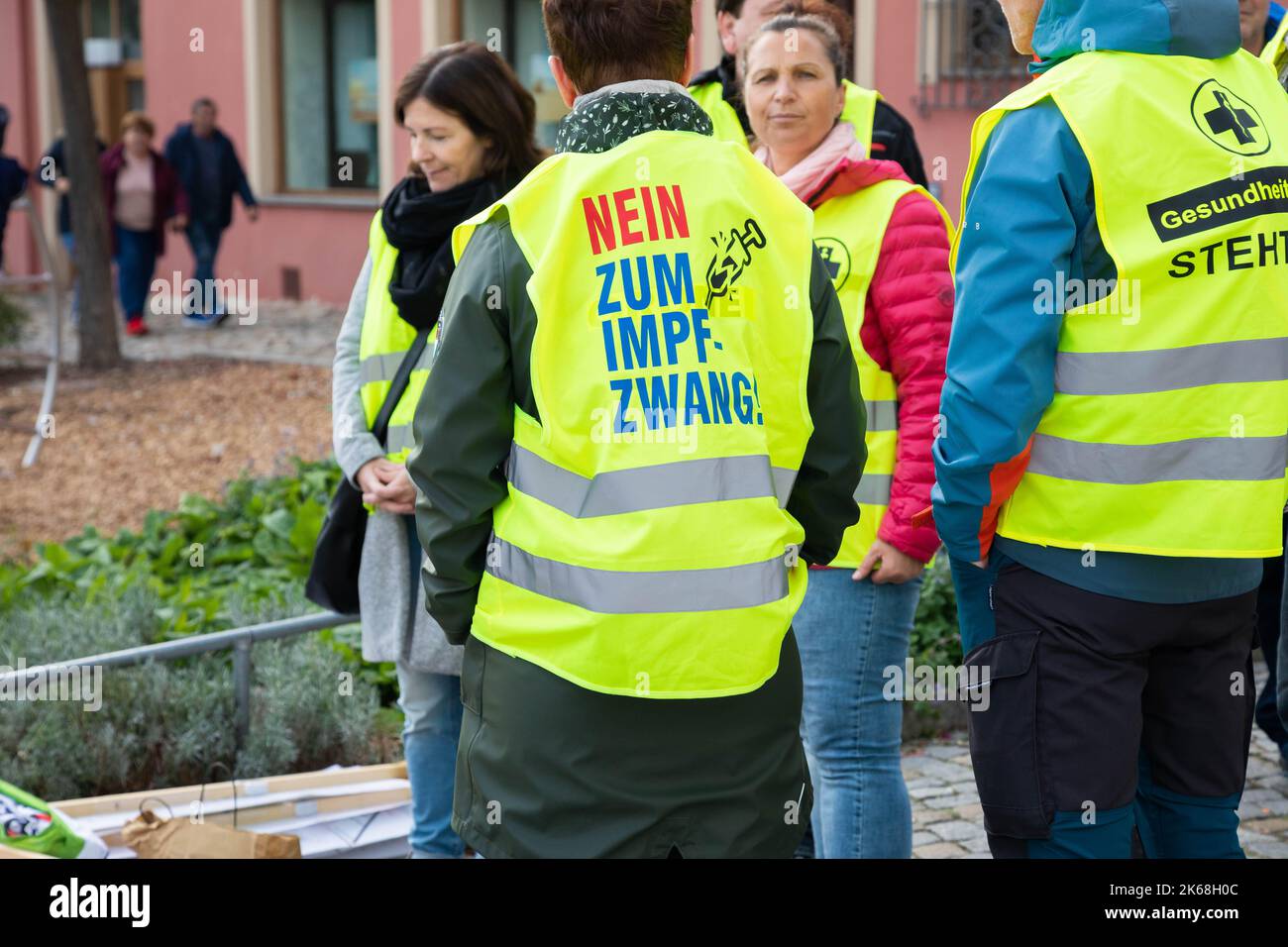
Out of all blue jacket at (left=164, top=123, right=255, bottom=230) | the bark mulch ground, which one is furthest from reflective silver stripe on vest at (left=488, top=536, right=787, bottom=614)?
blue jacket at (left=164, top=123, right=255, bottom=230)

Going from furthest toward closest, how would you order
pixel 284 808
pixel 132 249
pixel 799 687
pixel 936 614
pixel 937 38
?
pixel 132 249
pixel 937 38
pixel 936 614
pixel 284 808
pixel 799 687

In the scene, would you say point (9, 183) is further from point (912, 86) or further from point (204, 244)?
point (912, 86)

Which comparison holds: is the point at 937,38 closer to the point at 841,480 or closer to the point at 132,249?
the point at 132,249

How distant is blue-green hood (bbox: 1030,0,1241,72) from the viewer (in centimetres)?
264

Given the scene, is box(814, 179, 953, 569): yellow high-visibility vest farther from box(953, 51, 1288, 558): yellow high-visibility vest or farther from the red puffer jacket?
box(953, 51, 1288, 558): yellow high-visibility vest

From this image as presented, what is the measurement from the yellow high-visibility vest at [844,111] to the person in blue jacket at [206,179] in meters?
12.5

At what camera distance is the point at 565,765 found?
7.98 feet

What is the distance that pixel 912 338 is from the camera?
3338 millimetres

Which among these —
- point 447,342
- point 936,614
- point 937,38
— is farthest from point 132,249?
point 447,342

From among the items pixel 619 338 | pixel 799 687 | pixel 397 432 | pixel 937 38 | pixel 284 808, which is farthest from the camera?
pixel 937 38

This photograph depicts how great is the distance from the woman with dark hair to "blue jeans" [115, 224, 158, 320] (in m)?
12.7

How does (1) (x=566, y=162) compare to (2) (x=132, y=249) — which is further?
(2) (x=132, y=249)

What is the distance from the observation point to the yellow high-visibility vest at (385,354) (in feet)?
12.4
